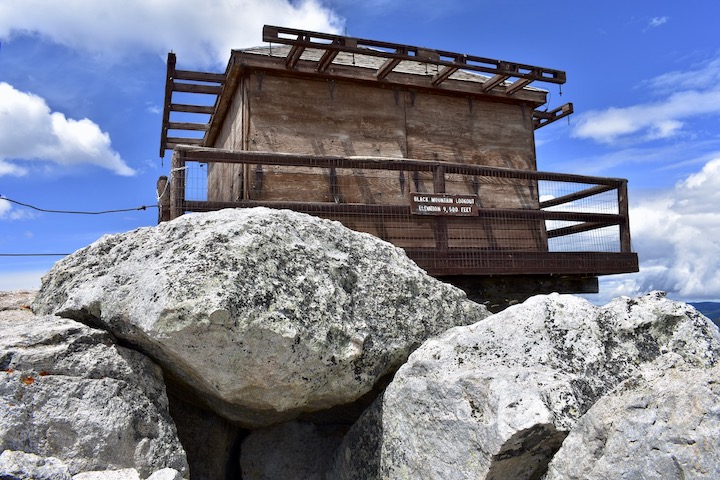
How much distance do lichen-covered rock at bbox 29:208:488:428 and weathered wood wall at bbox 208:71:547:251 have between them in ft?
14.2

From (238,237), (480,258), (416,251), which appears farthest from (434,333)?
(480,258)

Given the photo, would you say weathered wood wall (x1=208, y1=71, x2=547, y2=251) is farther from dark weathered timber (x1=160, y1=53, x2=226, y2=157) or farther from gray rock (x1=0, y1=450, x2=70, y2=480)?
Result: gray rock (x1=0, y1=450, x2=70, y2=480)

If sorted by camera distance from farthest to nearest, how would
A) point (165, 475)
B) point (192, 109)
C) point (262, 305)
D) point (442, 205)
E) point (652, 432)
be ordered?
point (192, 109) → point (442, 205) → point (262, 305) → point (165, 475) → point (652, 432)

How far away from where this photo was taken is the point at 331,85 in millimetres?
11086

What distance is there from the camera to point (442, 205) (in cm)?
867

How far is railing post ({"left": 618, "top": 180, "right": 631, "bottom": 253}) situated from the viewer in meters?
10.3

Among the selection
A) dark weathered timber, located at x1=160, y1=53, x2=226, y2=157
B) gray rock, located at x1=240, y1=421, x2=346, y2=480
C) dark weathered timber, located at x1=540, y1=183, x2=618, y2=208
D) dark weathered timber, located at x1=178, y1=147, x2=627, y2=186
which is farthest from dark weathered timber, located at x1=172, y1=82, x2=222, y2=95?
gray rock, located at x1=240, y1=421, x2=346, y2=480

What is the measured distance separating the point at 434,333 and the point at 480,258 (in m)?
4.16

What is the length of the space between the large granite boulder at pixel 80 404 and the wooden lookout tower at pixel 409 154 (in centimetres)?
381

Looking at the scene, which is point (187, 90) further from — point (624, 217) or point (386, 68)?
point (624, 217)

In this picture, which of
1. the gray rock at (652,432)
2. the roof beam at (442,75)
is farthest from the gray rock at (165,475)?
the roof beam at (442,75)

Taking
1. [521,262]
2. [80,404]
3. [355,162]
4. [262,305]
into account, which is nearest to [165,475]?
[80,404]

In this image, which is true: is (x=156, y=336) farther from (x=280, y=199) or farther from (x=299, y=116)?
(x=299, y=116)

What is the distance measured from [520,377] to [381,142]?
318 inches
